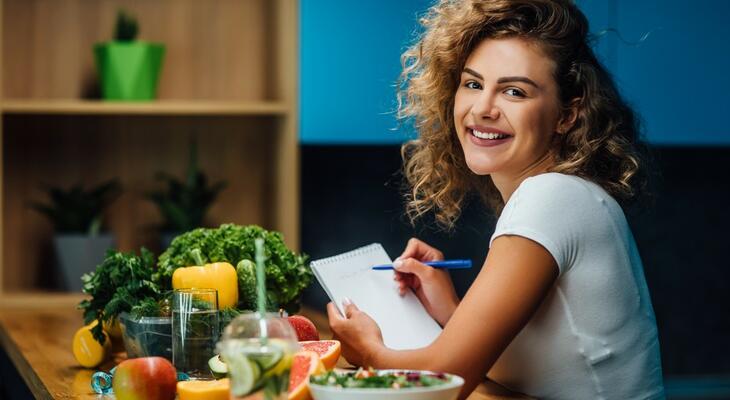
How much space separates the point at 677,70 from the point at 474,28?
1.42m

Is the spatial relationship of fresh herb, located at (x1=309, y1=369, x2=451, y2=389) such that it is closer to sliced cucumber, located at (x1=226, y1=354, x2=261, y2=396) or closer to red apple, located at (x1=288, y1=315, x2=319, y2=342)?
sliced cucumber, located at (x1=226, y1=354, x2=261, y2=396)

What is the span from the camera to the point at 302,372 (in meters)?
1.32

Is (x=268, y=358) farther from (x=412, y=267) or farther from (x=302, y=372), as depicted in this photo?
(x=412, y=267)

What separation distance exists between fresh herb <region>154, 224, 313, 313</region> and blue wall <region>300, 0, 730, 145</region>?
1.04 meters

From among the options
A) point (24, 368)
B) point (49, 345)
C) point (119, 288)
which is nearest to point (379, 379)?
point (119, 288)

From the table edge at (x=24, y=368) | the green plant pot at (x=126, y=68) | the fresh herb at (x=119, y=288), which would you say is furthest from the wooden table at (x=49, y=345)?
the green plant pot at (x=126, y=68)

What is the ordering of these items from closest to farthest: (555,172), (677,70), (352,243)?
(555,172)
(677,70)
(352,243)

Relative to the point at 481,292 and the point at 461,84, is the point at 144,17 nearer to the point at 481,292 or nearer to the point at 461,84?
the point at 461,84

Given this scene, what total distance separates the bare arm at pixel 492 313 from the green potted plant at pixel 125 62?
1861mm

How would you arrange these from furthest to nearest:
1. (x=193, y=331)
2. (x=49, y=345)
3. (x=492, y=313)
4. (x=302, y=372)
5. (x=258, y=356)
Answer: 1. (x=49, y=345)
2. (x=193, y=331)
3. (x=492, y=313)
4. (x=302, y=372)
5. (x=258, y=356)

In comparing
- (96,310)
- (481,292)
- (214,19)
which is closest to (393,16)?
(214,19)

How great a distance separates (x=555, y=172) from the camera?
164cm

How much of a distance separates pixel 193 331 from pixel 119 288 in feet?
0.83

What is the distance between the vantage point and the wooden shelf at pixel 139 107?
3021mm
